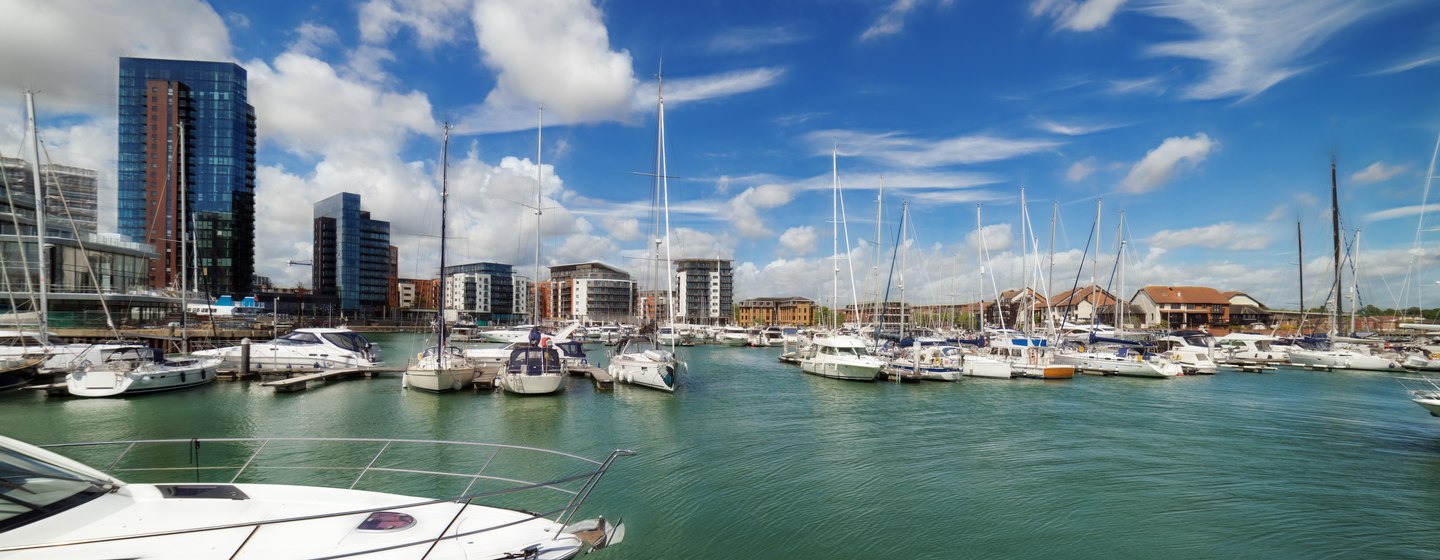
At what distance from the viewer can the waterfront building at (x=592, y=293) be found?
534 ft

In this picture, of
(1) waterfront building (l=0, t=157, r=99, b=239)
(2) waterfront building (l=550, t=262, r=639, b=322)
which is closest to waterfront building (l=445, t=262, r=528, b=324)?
(2) waterfront building (l=550, t=262, r=639, b=322)

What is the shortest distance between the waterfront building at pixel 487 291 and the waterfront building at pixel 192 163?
64.3 metres

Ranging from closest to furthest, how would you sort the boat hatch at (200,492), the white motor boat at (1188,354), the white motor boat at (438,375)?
1. the boat hatch at (200,492)
2. the white motor boat at (438,375)
3. the white motor boat at (1188,354)

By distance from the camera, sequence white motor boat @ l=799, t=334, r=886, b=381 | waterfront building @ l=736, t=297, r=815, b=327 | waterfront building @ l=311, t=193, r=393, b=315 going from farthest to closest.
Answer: waterfront building @ l=736, t=297, r=815, b=327 < waterfront building @ l=311, t=193, r=393, b=315 < white motor boat @ l=799, t=334, r=886, b=381

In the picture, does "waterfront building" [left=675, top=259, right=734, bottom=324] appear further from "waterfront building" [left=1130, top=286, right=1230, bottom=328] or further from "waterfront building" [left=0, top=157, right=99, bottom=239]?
"waterfront building" [left=0, top=157, right=99, bottom=239]

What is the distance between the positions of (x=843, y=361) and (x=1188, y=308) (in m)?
103

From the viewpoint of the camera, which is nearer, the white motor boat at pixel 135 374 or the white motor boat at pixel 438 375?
the white motor boat at pixel 135 374

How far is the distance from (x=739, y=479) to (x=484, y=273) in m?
189

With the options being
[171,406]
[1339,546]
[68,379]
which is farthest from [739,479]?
[68,379]

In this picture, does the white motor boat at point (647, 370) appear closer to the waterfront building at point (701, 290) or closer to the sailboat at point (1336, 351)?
the sailboat at point (1336, 351)

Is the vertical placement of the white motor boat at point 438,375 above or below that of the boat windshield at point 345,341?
below

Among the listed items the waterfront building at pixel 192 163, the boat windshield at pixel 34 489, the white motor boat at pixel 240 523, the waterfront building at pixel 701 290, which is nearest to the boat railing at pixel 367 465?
the white motor boat at pixel 240 523

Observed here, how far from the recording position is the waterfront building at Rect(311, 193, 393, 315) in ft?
515

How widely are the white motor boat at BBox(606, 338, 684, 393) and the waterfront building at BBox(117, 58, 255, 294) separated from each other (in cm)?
11116
